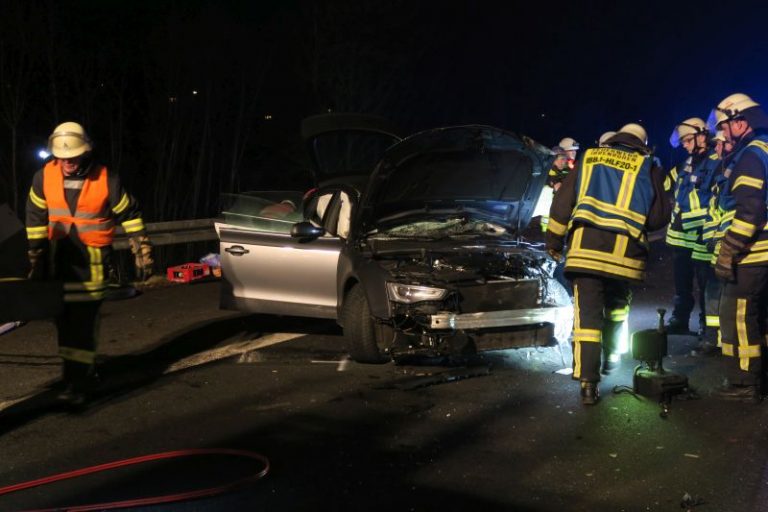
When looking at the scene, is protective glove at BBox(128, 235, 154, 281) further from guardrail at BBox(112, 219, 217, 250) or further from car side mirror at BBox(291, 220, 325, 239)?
guardrail at BBox(112, 219, 217, 250)

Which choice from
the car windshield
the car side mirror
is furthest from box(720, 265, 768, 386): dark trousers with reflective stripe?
the car side mirror

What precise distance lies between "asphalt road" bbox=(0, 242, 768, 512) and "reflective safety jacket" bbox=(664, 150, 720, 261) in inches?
33.5

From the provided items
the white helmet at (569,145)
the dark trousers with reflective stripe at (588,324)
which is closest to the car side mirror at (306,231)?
the dark trousers with reflective stripe at (588,324)

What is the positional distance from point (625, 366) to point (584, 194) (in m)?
1.63

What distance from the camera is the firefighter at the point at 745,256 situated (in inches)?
208

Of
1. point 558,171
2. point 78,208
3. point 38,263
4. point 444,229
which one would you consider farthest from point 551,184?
point 38,263

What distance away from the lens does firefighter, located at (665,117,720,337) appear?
23.4ft

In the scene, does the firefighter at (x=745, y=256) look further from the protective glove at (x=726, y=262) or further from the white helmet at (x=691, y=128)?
the white helmet at (x=691, y=128)

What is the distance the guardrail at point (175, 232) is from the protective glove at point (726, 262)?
703cm

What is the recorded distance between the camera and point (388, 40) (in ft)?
69.9

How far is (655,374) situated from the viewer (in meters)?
5.42

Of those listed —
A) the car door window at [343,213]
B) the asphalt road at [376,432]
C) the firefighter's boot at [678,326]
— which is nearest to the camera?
the asphalt road at [376,432]

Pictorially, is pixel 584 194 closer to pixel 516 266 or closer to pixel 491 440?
pixel 516 266

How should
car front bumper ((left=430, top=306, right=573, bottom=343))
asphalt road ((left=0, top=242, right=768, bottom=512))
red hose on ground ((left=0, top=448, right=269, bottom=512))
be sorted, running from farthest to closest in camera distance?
car front bumper ((left=430, top=306, right=573, bottom=343)) < asphalt road ((left=0, top=242, right=768, bottom=512)) < red hose on ground ((left=0, top=448, right=269, bottom=512))
